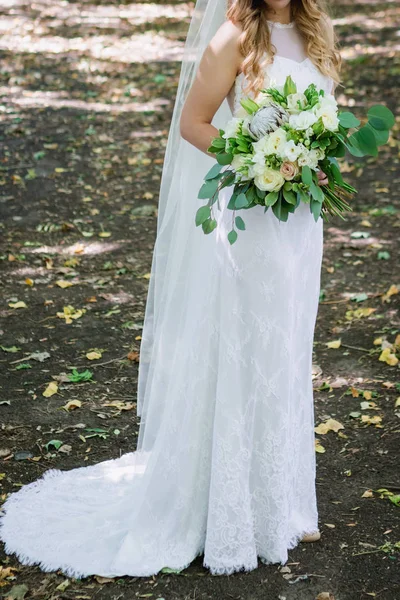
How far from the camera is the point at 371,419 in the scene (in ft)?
15.2

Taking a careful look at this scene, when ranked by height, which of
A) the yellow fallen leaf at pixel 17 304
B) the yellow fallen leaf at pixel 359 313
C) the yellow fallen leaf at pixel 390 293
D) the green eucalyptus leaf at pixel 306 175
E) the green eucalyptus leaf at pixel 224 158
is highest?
the green eucalyptus leaf at pixel 306 175

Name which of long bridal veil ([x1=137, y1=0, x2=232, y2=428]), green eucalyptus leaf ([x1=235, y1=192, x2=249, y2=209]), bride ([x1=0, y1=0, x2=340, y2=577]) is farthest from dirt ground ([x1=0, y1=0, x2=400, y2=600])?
green eucalyptus leaf ([x1=235, y1=192, x2=249, y2=209])

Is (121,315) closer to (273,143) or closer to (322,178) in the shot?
(322,178)

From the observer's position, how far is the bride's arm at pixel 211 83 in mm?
3119

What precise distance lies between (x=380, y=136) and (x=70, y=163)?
21.2 ft

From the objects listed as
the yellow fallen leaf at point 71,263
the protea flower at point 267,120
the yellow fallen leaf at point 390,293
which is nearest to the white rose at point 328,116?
the protea flower at point 267,120

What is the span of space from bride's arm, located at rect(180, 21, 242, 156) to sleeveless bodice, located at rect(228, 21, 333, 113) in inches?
2.2

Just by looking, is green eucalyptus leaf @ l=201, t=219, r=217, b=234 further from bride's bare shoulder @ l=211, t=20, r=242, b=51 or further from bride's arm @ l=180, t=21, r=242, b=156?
bride's bare shoulder @ l=211, t=20, r=242, b=51

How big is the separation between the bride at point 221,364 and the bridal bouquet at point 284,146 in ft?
0.69

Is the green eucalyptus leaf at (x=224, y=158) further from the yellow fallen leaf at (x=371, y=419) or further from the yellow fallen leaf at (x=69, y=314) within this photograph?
the yellow fallen leaf at (x=69, y=314)

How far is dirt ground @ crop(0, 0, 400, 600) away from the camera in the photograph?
11.4 feet

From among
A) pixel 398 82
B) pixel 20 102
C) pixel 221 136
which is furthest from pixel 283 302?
pixel 398 82

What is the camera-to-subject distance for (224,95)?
318 cm

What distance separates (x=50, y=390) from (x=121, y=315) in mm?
1158
